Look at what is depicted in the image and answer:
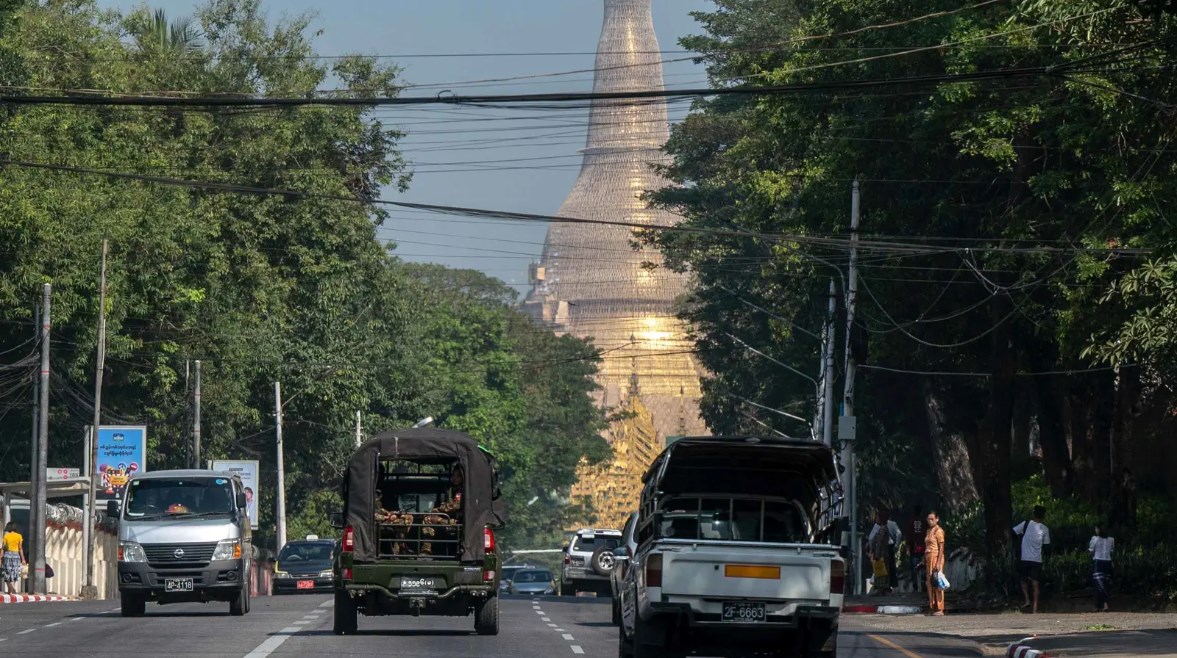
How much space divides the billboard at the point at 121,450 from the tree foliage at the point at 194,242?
1.73 meters

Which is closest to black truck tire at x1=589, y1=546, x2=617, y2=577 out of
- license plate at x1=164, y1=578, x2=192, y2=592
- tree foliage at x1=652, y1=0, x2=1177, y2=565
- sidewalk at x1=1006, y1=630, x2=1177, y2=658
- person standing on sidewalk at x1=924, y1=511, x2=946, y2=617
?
tree foliage at x1=652, y1=0, x2=1177, y2=565

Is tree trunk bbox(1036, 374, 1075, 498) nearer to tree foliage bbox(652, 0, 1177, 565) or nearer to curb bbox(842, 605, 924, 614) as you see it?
tree foliage bbox(652, 0, 1177, 565)

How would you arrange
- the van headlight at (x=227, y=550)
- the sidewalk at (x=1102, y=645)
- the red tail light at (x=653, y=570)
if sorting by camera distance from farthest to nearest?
the van headlight at (x=227, y=550), the sidewalk at (x=1102, y=645), the red tail light at (x=653, y=570)

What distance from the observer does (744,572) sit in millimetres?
16500

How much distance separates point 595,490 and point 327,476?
42.2 meters

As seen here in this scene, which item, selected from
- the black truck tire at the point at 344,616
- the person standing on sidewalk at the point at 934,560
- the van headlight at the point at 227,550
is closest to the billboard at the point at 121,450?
the van headlight at the point at 227,550

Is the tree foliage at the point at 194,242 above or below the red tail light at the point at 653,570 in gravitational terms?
above

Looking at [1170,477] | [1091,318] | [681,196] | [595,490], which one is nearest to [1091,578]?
[1091,318]

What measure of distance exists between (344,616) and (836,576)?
893 centimetres

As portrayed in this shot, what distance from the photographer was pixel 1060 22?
2042cm

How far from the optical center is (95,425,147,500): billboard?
172 feet

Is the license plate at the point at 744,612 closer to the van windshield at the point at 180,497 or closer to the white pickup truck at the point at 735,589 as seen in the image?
the white pickup truck at the point at 735,589

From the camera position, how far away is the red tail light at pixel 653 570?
16.5 metres

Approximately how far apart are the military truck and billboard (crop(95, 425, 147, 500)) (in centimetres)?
2866
